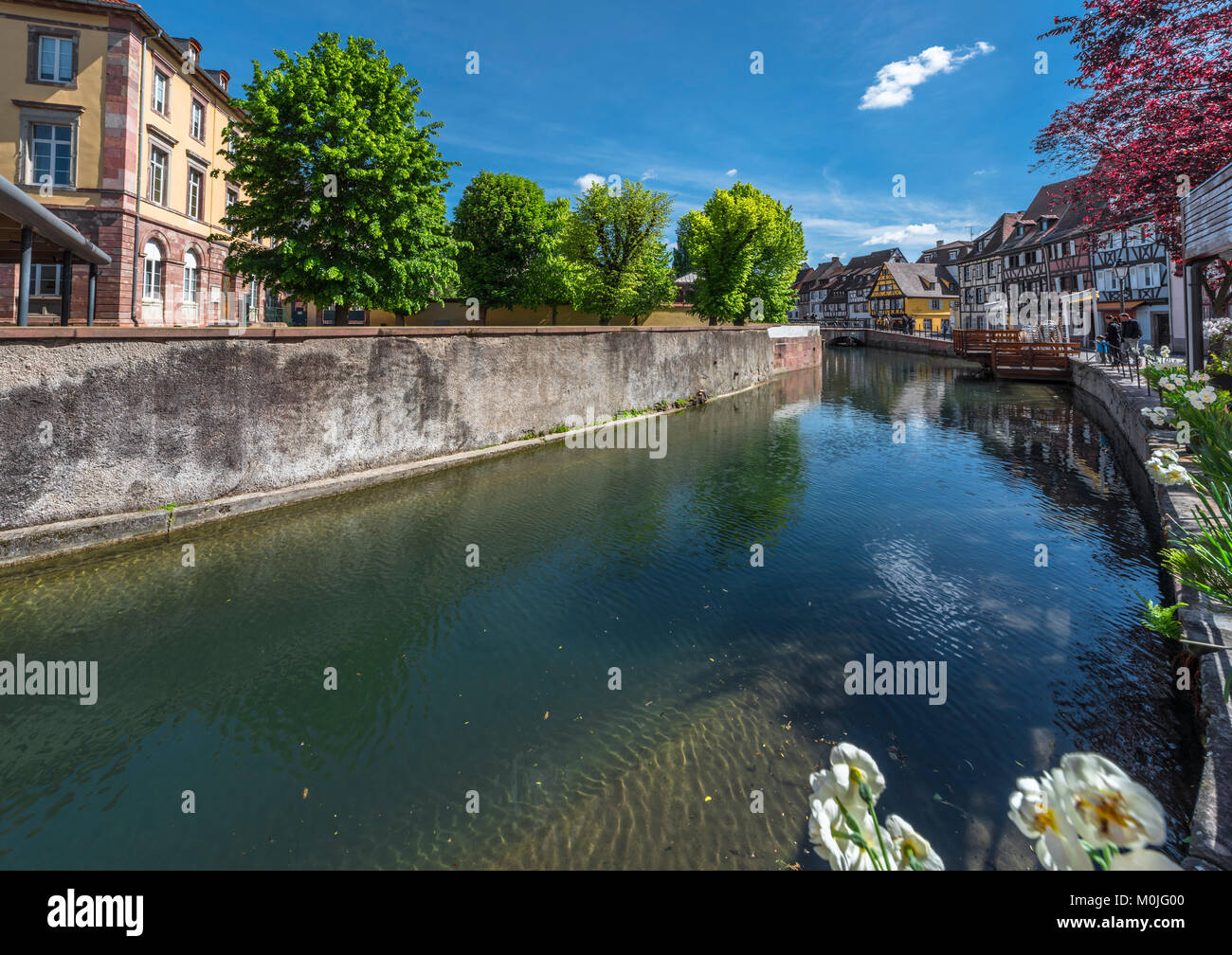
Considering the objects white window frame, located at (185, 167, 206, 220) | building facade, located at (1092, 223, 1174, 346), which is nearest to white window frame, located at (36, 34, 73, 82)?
white window frame, located at (185, 167, 206, 220)

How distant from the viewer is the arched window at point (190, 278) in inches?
1050

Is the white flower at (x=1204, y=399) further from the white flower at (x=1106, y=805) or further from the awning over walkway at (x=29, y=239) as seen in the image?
the awning over walkway at (x=29, y=239)

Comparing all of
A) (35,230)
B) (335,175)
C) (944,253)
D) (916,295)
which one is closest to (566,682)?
(35,230)

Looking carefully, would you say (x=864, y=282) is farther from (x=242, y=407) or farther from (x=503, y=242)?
(x=242, y=407)

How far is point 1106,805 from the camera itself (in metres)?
1.50

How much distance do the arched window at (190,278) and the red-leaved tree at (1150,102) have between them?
103 feet

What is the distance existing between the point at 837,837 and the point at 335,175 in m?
19.0

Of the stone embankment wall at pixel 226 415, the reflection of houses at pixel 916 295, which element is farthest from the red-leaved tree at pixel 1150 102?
the reflection of houses at pixel 916 295

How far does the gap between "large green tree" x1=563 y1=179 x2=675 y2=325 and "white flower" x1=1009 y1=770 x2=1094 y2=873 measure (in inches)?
1327

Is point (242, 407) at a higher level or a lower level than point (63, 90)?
lower

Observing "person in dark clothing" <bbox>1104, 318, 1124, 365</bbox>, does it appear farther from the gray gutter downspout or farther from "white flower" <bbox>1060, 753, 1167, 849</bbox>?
the gray gutter downspout

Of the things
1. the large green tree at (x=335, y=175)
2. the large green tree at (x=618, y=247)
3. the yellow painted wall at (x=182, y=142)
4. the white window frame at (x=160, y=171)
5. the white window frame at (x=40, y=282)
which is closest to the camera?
the large green tree at (x=335, y=175)

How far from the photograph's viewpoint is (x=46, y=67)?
22.0 meters
